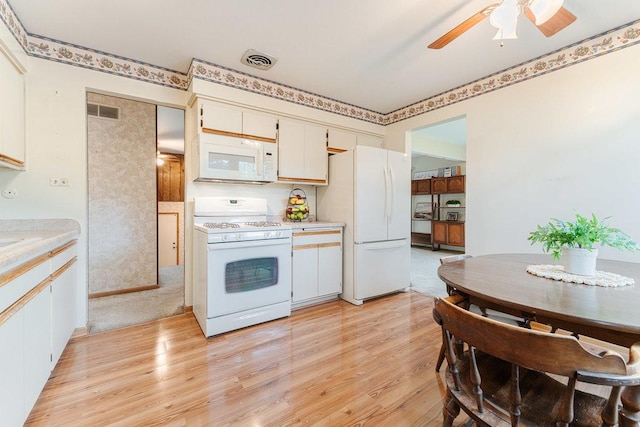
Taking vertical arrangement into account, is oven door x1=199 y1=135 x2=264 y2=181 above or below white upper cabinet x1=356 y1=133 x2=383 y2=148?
below

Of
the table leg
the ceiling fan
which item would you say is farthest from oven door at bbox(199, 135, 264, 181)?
the table leg

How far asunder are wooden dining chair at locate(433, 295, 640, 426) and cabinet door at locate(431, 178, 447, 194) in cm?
652

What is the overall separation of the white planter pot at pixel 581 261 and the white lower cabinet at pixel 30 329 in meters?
2.60

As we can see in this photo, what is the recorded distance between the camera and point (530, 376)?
1071 millimetres

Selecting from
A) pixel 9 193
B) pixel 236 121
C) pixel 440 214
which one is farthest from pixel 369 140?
pixel 440 214

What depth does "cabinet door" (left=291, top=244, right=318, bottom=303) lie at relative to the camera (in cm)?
290

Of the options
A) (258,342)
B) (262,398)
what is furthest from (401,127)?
(262,398)

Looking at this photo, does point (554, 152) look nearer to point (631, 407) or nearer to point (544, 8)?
point (544, 8)

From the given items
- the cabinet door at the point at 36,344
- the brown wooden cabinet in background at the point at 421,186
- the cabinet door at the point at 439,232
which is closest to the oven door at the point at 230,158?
the cabinet door at the point at 36,344

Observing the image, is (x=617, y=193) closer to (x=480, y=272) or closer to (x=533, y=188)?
(x=533, y=188)

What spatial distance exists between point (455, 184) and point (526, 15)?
18.4ft

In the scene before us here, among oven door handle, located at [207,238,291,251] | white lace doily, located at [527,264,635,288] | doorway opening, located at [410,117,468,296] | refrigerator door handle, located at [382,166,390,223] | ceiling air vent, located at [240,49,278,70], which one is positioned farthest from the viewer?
doorway opening, located at [410,117,468,296]

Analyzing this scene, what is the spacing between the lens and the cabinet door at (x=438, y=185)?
706cm

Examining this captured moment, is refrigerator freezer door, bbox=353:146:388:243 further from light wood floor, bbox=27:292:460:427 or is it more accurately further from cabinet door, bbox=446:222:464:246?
cabinet door, bbox=446:222:464:246
